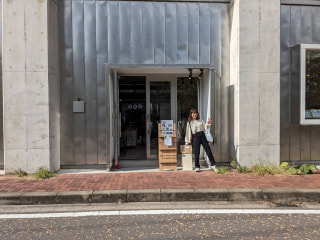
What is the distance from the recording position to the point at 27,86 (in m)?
7.39

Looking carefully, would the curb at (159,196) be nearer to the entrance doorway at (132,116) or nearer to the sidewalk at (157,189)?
the sidewalk at (157,189)

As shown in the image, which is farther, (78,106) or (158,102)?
(158,102)

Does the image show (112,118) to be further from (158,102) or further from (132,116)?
(158,102)

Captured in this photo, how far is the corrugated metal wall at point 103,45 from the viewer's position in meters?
8.10

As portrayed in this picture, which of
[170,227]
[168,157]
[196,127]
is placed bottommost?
[170,227]

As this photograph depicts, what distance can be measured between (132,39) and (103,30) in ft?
2.69

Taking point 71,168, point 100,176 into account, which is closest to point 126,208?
point 100,176

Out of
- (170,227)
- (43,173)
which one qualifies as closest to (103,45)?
(43,173)

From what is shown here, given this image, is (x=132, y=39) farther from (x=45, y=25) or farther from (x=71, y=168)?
(x=71, y=168)

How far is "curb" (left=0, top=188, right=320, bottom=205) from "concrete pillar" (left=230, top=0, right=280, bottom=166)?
217 centimetres

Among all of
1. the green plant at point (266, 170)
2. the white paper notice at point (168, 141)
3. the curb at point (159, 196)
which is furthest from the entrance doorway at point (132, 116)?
the curb at point (159, 196)

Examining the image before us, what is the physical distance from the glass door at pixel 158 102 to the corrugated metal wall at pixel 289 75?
125 inches

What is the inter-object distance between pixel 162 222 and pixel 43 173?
3.80 metres

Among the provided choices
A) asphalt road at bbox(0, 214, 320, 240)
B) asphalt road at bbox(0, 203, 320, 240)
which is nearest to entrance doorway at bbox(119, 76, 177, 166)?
asphalt road at bbox(0, 203, 320, 240)
